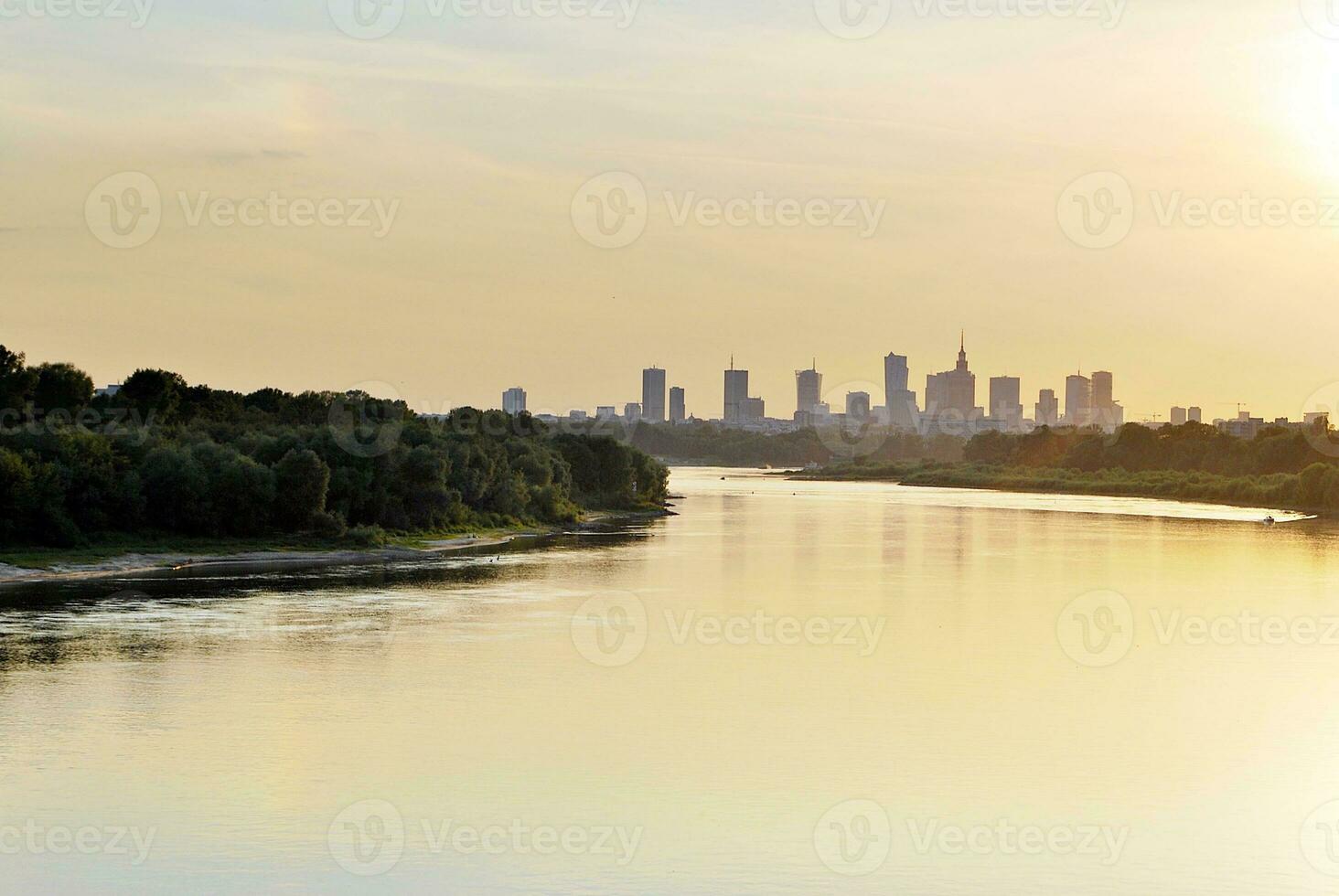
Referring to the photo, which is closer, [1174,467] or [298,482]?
[298,482]

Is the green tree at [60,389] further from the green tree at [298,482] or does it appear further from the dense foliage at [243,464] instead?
the green tree at [298,482]

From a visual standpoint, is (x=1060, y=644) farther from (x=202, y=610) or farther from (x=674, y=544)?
(x=674, y=544)

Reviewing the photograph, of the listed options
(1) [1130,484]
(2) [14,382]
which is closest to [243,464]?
(2) [14,382]

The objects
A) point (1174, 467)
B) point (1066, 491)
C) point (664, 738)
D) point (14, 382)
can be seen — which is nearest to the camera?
point (664, 738)

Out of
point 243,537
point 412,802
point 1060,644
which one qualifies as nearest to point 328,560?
point 243,537

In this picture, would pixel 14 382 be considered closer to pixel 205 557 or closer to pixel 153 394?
pixel 153 394

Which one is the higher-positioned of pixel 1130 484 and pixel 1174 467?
Answer: pixel 1174 467
